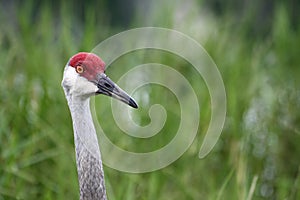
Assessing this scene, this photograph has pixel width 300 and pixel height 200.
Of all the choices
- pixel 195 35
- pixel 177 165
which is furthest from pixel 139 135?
pixel 195 35

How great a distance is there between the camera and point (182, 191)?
8.36 feet

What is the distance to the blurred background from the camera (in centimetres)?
253

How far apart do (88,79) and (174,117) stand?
1286mm

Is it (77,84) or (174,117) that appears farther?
(174,117)

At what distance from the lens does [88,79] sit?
1.76 m

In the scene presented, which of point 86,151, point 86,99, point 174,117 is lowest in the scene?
point 86,151

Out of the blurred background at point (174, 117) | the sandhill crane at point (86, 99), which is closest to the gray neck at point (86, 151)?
the sandhill crane at point (86, 99)

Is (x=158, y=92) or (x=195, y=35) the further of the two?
(x=195, y=35)

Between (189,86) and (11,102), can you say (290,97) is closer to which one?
(189,86)

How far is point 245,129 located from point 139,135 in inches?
19.6

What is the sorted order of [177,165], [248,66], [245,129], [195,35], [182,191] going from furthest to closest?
[195,35] < [248,66] < [245,129] < [177,165] < [182,191]

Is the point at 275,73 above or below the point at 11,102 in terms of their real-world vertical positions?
above

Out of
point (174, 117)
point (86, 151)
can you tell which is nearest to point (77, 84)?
point (86, 151)

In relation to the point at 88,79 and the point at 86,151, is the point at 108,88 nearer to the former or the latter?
the point at 88,79
